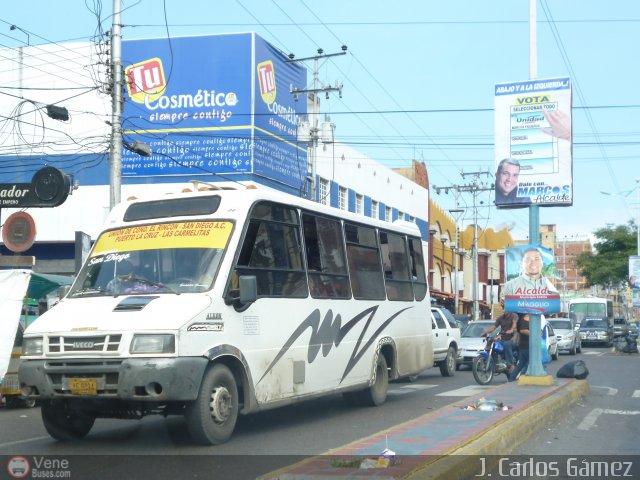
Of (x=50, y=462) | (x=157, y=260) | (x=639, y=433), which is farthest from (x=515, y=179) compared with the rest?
(x=50, y=462)

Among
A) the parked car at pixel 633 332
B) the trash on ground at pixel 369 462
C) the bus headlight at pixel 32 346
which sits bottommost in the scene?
the parked car at pixel 633 332

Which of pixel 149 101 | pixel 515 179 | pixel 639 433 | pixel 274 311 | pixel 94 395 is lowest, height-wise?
pixel 639 433

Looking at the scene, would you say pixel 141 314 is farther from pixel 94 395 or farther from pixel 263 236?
pixel 263 236

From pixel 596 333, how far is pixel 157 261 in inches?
1549

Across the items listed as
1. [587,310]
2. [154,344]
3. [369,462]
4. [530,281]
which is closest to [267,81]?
[530,281]

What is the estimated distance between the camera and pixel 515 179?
47.9 ft

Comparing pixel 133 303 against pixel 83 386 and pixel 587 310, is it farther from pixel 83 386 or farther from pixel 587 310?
pixel 587 310

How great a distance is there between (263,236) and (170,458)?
118 inches

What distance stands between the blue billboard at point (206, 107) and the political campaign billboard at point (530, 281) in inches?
673

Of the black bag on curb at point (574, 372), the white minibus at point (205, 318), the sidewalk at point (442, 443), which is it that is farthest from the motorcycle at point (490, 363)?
the white minibus at point (205, 318)

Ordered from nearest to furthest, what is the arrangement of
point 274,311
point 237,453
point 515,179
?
point 237,453
point 274,311
point 515,179

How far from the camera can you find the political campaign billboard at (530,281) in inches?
564

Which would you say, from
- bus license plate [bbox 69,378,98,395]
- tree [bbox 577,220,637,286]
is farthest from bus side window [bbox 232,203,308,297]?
tree [bbox 577,220,637,286]

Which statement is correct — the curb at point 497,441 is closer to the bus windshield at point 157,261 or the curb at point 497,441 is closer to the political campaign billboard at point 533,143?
the bus windshield at point 157,261
